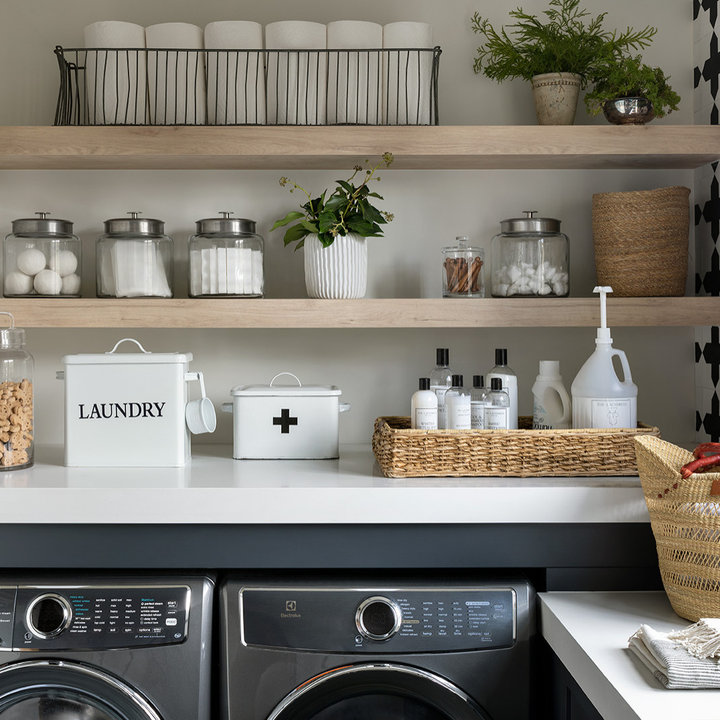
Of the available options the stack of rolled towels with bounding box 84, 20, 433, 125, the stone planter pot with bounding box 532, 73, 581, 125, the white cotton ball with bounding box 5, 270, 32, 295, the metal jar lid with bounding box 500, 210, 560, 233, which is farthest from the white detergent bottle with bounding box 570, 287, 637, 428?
the white cotton ball with bounding box 5, 270, 32, 295

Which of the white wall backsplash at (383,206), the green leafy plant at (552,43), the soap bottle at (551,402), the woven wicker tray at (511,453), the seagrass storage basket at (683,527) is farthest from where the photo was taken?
the white wall backsplash at (383,206)

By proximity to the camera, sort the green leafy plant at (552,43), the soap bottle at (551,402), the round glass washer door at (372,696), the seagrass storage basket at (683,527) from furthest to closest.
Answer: the green leafy plant at (552,43), the soap bottle at (551,402), the round glass washer door at (372,696), the seagrass storage basket at (683,527)

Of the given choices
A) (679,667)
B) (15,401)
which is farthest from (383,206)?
(679,667)

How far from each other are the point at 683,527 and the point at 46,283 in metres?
1.54

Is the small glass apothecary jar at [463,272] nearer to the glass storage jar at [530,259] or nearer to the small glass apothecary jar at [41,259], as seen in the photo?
the glass storage jar at [530,259]

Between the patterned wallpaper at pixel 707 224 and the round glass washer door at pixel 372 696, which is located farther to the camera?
the patterned wallpaper at pixel 707 224

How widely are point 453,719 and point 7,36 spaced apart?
80.2 inches

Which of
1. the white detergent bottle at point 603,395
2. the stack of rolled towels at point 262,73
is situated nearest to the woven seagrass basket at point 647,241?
the white detergent bottle at point 603,395

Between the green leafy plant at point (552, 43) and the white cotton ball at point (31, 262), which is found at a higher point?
the green leafy plant at point (552, 43)

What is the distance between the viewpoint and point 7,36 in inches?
87.2

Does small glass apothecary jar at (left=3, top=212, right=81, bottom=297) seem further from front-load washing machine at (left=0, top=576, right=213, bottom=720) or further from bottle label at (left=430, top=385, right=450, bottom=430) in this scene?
bottle label at (left=430, top=385, right=450, bottom=430)

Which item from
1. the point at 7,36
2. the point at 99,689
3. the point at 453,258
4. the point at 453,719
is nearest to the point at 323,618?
the point at 453,719

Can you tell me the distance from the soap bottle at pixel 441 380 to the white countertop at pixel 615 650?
50 cm

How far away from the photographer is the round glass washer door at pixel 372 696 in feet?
5.17
